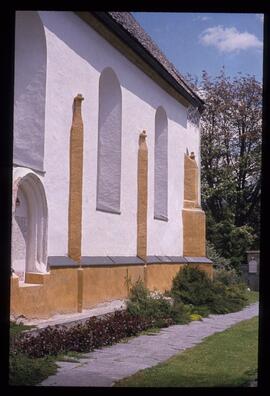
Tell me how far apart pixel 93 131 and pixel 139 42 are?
3264mm

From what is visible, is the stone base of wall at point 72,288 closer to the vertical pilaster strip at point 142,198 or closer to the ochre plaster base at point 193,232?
the vertical pilaster strip at point 142,198

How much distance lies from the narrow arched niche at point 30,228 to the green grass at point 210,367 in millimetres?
3041

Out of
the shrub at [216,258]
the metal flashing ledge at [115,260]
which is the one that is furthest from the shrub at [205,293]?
the shrub at [216,258]

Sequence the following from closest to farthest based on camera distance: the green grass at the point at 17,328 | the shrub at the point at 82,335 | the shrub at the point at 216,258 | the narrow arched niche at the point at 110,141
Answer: the shrub at the point at 82,335
the green grass at the point at 17,328
the narrow arched niche at the point at 110,141
the shrub at the point at 216,258

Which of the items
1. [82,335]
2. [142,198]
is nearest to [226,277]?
[142,198]

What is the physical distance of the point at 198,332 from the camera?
14945mm

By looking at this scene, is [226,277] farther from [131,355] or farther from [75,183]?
[131,355]

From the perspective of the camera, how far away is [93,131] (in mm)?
14609

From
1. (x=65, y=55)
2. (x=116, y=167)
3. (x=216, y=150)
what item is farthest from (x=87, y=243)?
(x=216, y=150)

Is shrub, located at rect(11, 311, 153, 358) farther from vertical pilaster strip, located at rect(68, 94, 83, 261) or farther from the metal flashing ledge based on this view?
vertical pilaster strip, located at rect(68, 94, 83, 261)

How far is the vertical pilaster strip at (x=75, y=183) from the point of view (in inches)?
535

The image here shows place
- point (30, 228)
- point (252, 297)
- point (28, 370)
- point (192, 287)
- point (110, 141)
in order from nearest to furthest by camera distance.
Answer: point (28, 370) → point (30, 228) → point (110, 141) → point (192, 287) → point (252, 297)

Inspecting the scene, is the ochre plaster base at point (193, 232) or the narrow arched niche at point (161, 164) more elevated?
the narrow arched niche at point (161, 164)

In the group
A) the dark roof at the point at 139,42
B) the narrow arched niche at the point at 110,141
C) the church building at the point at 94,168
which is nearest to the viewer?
the church building at the point at 94,168
